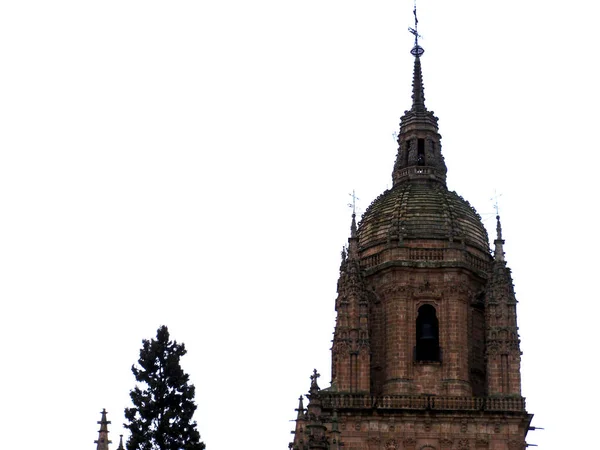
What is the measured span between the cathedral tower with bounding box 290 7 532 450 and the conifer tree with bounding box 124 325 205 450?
29.4 feet

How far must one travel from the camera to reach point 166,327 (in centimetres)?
5712

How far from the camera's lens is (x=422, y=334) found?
7169 cm

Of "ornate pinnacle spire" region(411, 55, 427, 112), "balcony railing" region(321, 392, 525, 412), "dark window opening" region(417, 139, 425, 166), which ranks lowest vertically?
"balcony railing" region(321, 392, 525, 412)

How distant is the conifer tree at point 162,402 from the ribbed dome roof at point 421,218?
19092 millimetres

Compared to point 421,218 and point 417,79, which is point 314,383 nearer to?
point 421,218

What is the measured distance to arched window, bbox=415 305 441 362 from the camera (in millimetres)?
71125

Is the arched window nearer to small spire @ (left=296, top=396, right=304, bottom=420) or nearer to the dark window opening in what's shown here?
→ small spire @ (left=296, top=396, right=304, bottom=420)

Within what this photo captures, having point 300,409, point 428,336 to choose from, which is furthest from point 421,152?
point 300,409

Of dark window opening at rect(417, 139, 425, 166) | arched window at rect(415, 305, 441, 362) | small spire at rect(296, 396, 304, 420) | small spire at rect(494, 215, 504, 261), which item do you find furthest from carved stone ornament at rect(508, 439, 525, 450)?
dark window opening at rect(417, 139, 425, 166)

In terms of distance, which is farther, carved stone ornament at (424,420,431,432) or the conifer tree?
carved stone ornament at (424,420,431,432)

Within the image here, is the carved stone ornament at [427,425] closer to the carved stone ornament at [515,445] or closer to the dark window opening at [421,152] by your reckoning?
the carved stone ornament at [515,445]

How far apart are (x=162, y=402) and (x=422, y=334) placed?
18475mm

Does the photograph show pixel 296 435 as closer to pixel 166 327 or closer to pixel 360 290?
pixel 360 290

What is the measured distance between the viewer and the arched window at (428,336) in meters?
71.1
